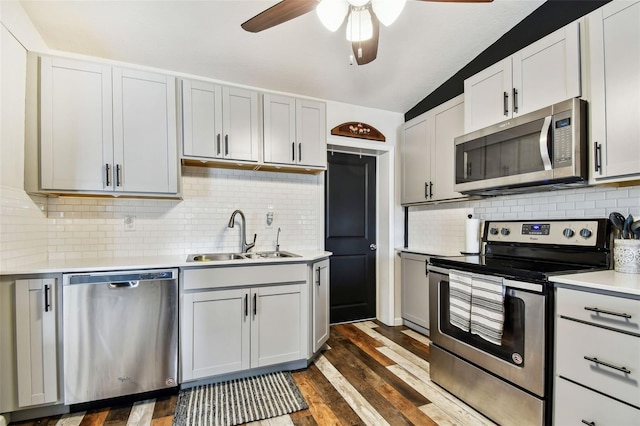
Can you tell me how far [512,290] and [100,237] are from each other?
3.08 m

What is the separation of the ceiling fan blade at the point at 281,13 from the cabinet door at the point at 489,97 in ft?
5.39

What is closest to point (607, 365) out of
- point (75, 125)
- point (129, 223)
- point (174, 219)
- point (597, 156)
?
point (597, 156)

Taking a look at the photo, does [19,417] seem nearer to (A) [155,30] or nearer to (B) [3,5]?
(B) [3,5]

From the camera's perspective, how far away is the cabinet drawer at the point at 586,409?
4.49 feet

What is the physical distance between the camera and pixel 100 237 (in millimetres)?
2586

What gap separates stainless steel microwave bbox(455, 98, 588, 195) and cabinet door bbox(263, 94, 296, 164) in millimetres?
1489

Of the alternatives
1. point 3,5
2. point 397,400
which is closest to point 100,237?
point 3,5

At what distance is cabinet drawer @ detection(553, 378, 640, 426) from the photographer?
1367 millimetres

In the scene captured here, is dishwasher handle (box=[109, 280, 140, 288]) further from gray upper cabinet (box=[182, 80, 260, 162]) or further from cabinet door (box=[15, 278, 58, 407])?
gray upper cabinet (box=[182, 80, 260, 162])

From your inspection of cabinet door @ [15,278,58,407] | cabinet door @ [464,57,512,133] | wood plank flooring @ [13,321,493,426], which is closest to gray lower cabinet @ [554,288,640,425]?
wood plank flooring @ [13,321,493,426]

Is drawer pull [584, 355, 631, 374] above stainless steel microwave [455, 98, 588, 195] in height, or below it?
below

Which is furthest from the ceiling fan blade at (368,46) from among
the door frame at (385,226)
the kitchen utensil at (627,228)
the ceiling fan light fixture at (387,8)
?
the kitchen utensil at (627,228)

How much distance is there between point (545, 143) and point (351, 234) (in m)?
2.17

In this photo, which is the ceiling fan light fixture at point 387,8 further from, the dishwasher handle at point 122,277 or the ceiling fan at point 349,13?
the dishwasher handle at point 122,277
